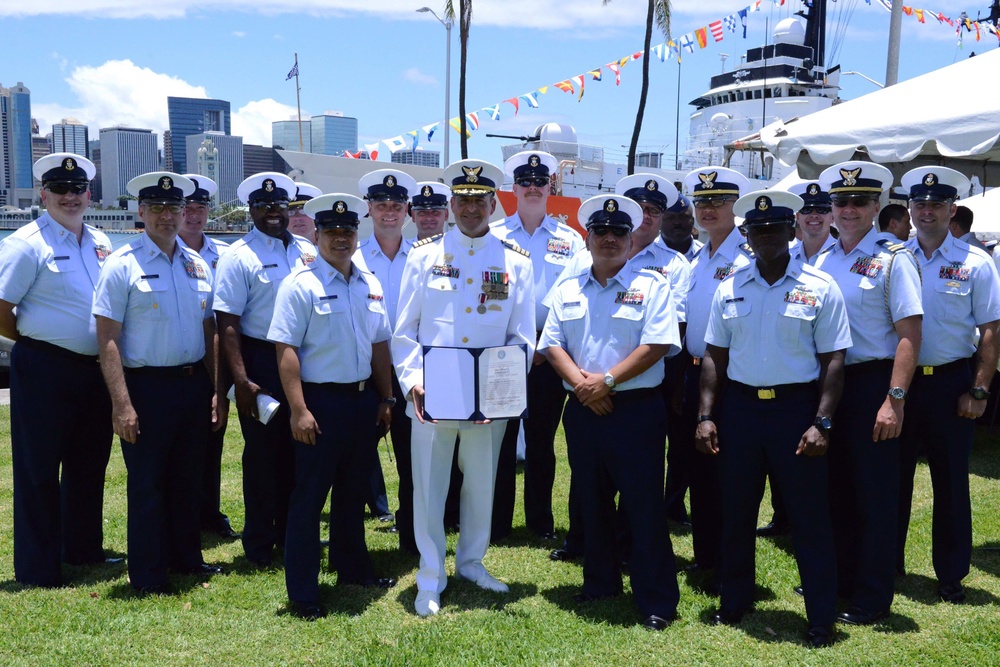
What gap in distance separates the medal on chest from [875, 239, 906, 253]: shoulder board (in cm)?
8

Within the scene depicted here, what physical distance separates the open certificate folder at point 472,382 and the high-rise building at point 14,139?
12066 centimetres

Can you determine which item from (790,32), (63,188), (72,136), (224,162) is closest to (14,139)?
(72,136)

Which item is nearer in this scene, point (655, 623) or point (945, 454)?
point (655, 623)

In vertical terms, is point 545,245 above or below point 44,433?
above

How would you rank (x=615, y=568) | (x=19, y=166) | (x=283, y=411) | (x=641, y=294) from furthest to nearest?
(x=19, y=166), (x=283, y=411), (x=615, y=568), (x=641, y=294)

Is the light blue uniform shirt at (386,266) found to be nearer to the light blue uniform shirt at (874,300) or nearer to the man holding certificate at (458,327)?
the man holding certificate at (458,327)

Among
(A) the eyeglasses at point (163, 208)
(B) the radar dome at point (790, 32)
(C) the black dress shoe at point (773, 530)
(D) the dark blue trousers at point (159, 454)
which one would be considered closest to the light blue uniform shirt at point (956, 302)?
(C) the black dress shoe at point (773, 530)

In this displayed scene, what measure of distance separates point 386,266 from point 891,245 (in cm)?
302

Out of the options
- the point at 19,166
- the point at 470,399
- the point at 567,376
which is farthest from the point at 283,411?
Result: the point at 19,166

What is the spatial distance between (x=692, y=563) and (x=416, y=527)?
68.6 inches

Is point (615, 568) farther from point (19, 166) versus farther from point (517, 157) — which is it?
point (19, 166)

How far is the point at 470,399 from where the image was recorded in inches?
167

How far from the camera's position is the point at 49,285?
178 inches

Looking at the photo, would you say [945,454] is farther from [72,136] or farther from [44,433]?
Result: [72,136]
